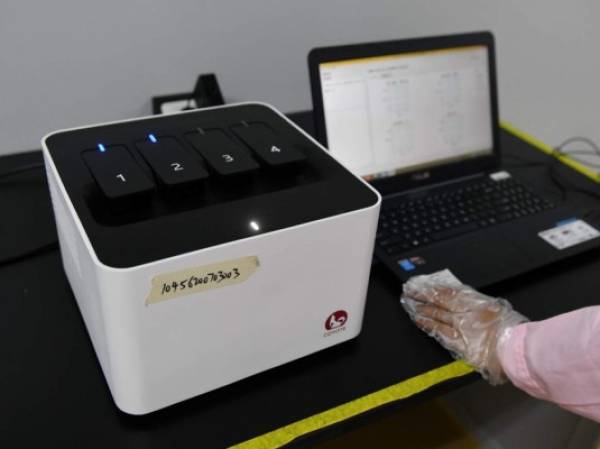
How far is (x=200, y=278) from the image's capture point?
0.45 meters

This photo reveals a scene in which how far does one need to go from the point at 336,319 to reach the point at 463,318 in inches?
6.3

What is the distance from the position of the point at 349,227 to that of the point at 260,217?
0.09 metres

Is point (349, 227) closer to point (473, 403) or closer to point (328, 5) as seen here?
point (328, 5)

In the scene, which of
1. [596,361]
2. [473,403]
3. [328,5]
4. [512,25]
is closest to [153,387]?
[596,361]

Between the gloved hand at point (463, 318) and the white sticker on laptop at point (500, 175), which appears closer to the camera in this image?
the gloved hand at point (463, 318)

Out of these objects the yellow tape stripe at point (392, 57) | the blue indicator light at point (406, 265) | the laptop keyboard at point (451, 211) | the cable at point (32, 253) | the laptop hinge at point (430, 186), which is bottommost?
the blue indicator light at point (406, 265)

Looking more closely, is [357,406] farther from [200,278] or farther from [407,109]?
[407,109]

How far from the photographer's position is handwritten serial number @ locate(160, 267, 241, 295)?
43 centimetres

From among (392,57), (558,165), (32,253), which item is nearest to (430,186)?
(392,57)

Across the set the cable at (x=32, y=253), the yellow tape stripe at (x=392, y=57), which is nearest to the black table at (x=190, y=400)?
the cable at (x=32, y=253)

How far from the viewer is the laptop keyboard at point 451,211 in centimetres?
74

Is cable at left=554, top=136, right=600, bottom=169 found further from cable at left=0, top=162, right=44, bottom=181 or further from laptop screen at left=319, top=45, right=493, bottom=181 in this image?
cable at left=0, top=162, right=44, bottom=181

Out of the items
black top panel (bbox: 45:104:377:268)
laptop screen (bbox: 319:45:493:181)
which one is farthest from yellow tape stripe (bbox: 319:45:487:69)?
black top panel (bbox: 45:104:377:268)

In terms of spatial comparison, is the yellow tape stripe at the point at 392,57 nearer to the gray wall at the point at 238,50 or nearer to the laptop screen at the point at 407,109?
the laptop screen at the point at 407,109
